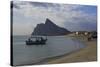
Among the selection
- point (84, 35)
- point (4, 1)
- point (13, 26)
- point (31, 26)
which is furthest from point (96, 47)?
point (4, 1)

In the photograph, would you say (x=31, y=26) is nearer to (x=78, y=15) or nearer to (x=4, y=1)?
(x=4, y=1)

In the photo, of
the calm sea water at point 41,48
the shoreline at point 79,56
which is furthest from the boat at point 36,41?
the shoreline at point 79,56

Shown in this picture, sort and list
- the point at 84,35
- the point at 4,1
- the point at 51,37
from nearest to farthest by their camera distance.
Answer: the point at 4,1 → the point at 51,37 → the point at 84,35

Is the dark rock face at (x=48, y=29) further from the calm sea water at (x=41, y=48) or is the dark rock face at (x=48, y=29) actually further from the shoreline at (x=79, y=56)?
the shoreline at (x=79, y=56)

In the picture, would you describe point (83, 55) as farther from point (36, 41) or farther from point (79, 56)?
point (36, 41)

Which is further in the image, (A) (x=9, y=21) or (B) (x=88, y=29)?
(B) (x=88, y=29)

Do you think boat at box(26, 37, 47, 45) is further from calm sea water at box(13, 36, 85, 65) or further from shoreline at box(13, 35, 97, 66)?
shoreline at box(13, 35, 97, 66)
